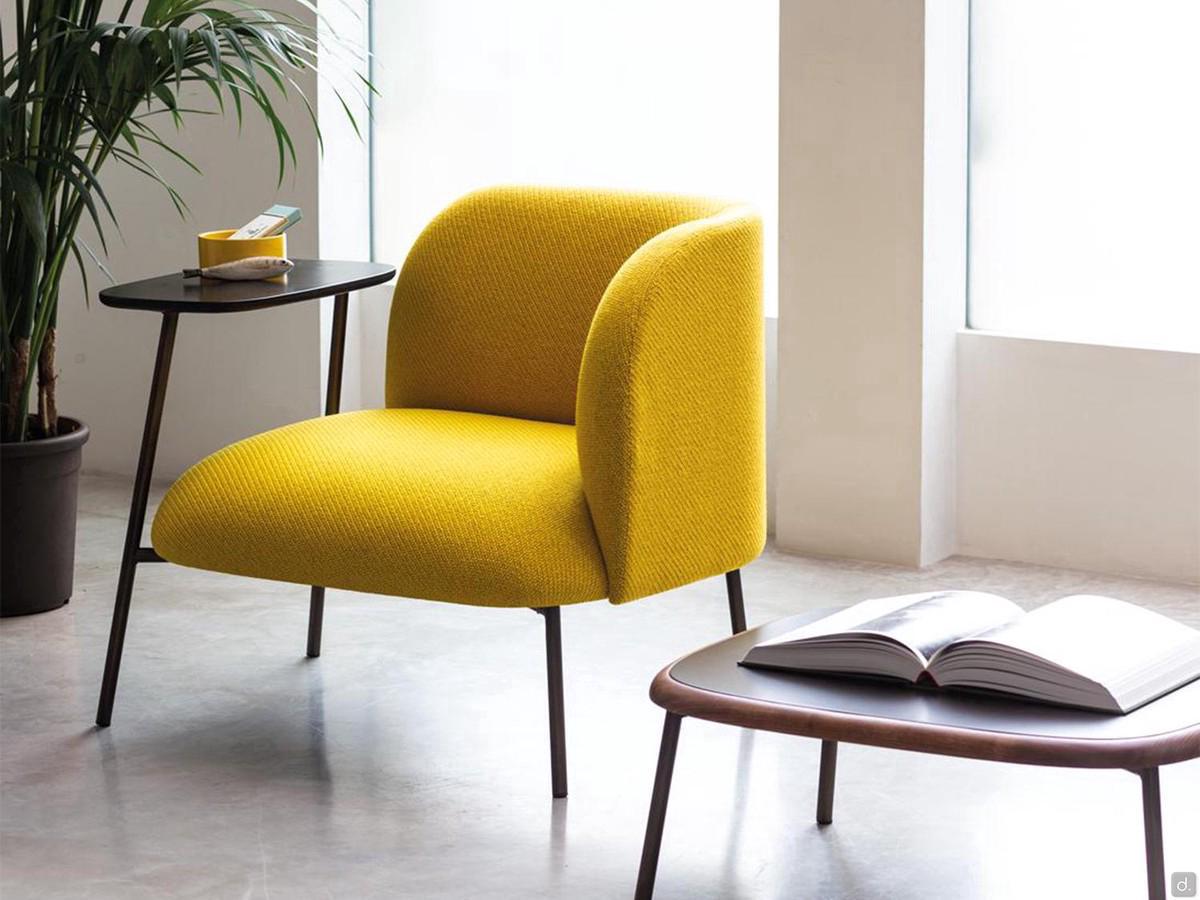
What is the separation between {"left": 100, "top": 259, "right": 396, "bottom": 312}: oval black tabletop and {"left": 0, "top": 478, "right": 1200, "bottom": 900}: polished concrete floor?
62 centimetres

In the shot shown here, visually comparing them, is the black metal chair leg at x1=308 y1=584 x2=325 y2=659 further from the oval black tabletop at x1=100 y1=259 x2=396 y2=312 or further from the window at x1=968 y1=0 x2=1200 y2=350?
the window at x1=968 y1=0 x2=1200 y2=350

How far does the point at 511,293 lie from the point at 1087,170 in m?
1.29

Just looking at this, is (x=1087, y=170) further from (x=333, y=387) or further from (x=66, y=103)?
(x=66, y=103)

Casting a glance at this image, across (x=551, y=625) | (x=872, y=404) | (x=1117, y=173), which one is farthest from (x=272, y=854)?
(x=1117, y=173)

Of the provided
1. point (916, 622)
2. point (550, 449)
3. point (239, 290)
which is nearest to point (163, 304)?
point (239, 290)

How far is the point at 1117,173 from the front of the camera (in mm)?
3607

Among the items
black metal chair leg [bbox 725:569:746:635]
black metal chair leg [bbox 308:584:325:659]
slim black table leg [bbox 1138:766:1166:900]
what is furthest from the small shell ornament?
slim black table leg [bbox 1138:766:1166:900]

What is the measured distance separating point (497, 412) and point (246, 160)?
1.67 meters

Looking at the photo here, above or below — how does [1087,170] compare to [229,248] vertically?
above

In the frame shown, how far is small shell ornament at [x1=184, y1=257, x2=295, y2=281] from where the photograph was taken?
288 cm

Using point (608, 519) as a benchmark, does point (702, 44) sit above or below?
above

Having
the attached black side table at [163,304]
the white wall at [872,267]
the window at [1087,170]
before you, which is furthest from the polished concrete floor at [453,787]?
the window at [1087,170]

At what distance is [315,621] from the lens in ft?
10.4

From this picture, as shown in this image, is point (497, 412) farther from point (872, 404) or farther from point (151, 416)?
point (872, 404)
